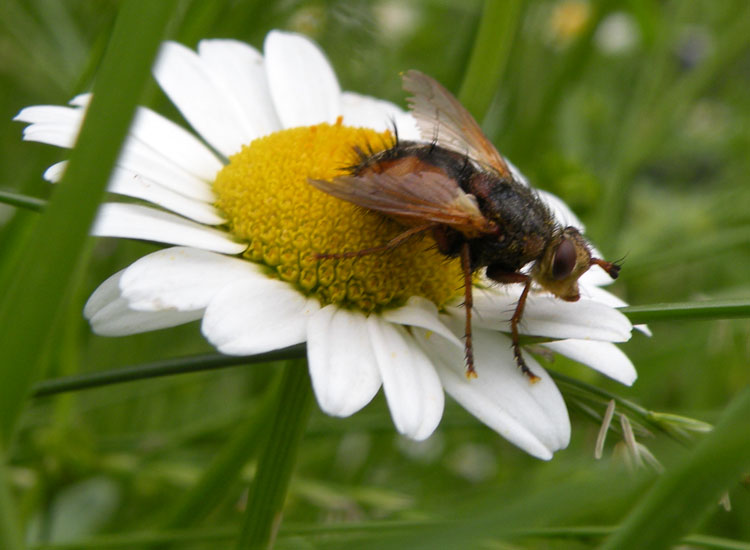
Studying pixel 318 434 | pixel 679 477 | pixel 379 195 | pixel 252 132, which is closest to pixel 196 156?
pixel 252 132

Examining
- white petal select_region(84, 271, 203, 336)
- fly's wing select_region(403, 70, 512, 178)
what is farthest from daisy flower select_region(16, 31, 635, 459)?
fly's wing select_region(403, 70, 512, 178)

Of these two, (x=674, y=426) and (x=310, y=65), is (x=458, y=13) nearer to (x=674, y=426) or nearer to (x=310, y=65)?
(x=310, y=65)

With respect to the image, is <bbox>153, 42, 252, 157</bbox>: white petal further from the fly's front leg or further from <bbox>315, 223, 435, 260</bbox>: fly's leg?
the fly's front leg

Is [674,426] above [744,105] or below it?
below

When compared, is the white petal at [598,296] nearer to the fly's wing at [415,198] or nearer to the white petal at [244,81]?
the fly's wing at [415,198]

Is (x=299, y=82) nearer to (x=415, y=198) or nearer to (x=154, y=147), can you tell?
(x=154, y=147)

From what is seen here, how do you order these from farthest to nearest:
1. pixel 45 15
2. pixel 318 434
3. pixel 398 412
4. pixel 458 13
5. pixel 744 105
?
1. pixel 458 13
2. pixel 744 105
3. pixel 45 15
4. pixel 318 434
5. pixel 398 412

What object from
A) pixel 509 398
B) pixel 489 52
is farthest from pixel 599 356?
pixel 489 52
